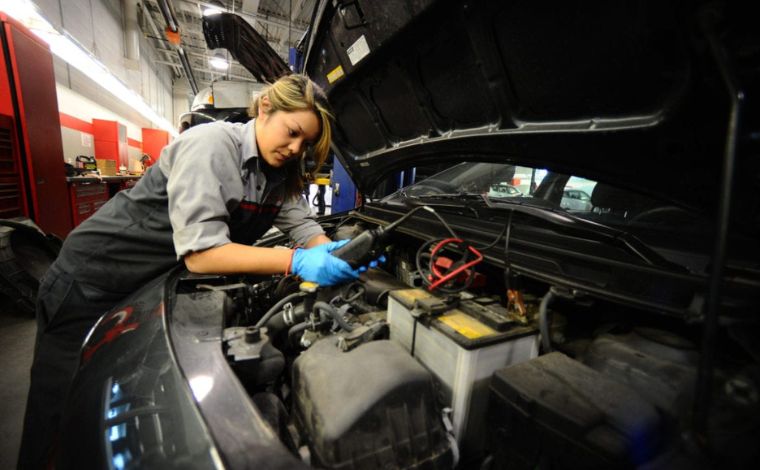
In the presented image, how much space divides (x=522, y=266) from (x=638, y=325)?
287mm

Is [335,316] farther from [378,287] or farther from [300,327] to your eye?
[378,287]

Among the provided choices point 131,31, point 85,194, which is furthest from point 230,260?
point 131,31

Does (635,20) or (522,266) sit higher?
(635,20)

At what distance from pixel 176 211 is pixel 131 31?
10.5 meters

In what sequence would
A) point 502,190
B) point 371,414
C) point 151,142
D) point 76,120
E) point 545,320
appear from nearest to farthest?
1. point 371,414
2. point 545,320
3. point 502,190
4. point 76,120
5. point 151,142

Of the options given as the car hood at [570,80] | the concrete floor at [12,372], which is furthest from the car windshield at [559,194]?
the concrete floor at [12,372]

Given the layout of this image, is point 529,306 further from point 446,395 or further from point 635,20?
point 635,20

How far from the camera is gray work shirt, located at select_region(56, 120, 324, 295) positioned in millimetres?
1060

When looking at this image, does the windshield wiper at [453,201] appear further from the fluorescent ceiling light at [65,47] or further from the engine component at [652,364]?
the fluorescent ceiling light at [65,47]

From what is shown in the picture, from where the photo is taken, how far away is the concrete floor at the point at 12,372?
1.51m

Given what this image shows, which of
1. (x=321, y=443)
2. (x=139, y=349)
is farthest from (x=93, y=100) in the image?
(x=321, y=443)

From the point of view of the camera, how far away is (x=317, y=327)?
97 centimetres

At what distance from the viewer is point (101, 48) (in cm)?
708

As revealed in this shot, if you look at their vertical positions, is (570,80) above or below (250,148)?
above
